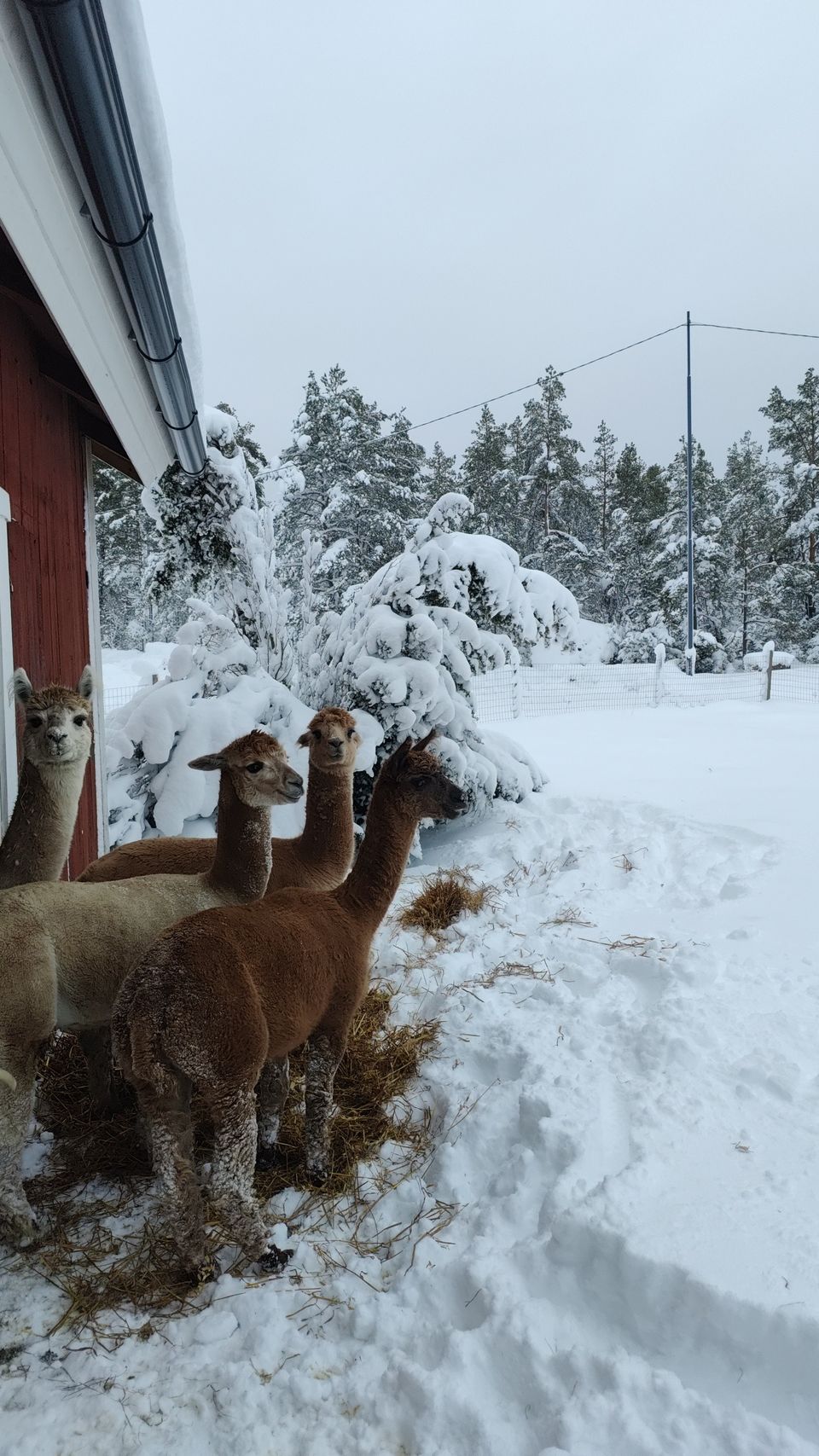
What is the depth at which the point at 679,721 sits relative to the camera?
12281 millimetres

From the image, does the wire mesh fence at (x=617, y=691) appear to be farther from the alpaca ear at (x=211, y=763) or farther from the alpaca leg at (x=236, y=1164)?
the alpaca leg at (x=236, y=1164)

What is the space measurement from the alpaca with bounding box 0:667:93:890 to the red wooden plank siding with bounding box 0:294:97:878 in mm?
1132

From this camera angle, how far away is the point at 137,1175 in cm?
242

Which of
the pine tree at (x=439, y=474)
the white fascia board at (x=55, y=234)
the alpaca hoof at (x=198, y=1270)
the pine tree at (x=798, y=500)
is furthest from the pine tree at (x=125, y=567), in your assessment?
the pine tree at (x=798, y=500)

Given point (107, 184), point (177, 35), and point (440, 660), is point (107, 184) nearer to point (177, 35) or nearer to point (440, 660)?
point (177, 35)

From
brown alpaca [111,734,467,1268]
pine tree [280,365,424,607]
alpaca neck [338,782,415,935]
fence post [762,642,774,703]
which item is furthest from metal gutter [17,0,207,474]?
pine tree [280,365,424,607]

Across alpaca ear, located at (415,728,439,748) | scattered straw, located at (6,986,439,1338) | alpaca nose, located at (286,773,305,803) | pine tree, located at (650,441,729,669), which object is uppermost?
pine tree, located at (650,441,729,669)

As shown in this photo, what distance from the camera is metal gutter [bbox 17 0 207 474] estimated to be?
135 centimetres

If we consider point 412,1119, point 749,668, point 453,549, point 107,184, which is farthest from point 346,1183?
point 749,668

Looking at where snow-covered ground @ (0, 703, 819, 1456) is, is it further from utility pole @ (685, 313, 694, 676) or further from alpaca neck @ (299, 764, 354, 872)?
utility pole @ (685, 313, 694, 676)

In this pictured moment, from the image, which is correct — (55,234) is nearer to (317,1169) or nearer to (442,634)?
(317,1169)

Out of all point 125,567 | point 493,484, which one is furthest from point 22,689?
point 493,484

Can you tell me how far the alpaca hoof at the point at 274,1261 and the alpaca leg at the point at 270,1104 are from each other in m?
0.44

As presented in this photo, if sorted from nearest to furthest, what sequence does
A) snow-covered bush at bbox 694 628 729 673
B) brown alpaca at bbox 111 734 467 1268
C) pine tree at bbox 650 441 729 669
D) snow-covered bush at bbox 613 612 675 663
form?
1. brown alpaca at bbox 111 734 467 1268
2. snow-covered bush at bbox 694 628 729 673
3. pine tree at bbox 650 441 729 669
4. snow-covered bush at bbox 613 612 675 663
